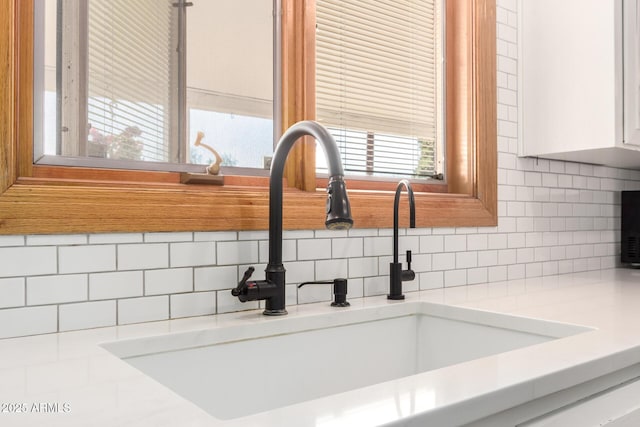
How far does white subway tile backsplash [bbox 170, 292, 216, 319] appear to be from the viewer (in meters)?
1.18

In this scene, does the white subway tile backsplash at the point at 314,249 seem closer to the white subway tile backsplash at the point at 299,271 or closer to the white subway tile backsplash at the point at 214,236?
the white subway tile backsplash at the point at 299,271

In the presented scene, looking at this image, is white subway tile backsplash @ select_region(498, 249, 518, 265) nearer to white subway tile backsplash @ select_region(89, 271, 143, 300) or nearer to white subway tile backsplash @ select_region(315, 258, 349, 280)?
white subway tile backsplash @ select_region(315, 258, 349, 280)

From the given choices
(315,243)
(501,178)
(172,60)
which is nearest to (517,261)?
(501,178)

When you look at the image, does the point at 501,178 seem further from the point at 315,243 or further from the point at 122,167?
the point at 122,167

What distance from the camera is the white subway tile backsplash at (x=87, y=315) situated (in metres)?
1.05

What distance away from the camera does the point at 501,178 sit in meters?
1.91

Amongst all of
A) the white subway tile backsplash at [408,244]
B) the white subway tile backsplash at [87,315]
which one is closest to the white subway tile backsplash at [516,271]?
the white subway tile backsplash at [408,244]

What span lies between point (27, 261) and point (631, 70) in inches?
71.5

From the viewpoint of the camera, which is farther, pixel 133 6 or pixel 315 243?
pixel 315 243

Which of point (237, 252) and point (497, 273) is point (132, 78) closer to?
point (237, 252)

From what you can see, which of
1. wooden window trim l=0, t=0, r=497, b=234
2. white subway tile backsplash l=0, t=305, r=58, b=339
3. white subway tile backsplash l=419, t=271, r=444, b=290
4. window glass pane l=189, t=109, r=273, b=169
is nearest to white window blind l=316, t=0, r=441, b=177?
wooden window trim l=0, t=0, r=497, b=234

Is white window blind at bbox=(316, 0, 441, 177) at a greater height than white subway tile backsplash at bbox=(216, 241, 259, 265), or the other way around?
white window blind at bbox=(316, 0, 441, 177)

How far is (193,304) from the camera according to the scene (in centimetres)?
120

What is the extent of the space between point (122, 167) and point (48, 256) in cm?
29
